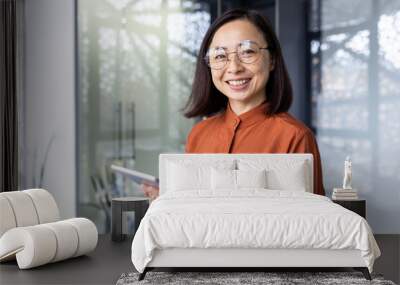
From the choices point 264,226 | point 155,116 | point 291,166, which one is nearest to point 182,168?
point 291,166

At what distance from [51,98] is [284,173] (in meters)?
2.95

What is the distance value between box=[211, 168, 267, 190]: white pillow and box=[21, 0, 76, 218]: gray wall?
2.48 m

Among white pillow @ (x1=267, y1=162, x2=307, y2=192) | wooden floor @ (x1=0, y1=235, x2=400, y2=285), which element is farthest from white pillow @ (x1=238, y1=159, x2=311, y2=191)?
wooden floor @ (x1=0, y1=235, x2=400, y2=285)

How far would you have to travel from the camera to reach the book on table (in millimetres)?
6836

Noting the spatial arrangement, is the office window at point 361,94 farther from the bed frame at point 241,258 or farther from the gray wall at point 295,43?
the bed frame at point 241,258

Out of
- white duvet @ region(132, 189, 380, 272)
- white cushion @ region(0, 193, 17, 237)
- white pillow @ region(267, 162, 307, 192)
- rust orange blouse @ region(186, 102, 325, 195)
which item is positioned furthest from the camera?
rust orange blouse @ region(186, 102, 325, 195)

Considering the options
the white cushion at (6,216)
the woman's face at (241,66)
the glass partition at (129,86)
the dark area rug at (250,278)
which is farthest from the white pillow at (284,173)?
the glass partition at (129,86)

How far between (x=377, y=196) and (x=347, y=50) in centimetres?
145

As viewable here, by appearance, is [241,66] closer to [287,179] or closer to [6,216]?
[287,179]

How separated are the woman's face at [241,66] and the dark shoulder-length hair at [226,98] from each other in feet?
0.14

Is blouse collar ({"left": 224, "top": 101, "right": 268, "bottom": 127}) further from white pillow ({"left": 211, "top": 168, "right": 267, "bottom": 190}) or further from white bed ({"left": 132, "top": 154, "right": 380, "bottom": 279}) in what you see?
white bed ({"left": 132, "top": 154, "right": 380, "bottom": 279})

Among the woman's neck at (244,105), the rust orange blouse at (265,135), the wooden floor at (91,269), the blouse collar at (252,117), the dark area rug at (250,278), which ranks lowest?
the wooden floor at (91,269)

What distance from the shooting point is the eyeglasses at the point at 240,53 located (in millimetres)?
5094

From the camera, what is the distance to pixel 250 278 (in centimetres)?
388
